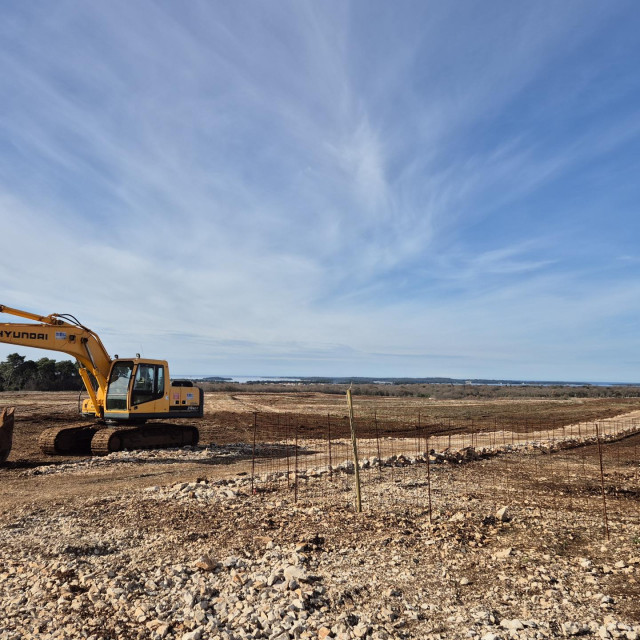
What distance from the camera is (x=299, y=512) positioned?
27.2 feet

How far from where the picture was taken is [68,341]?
14992mm

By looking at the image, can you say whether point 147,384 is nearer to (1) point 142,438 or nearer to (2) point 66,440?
(1) point 142,438

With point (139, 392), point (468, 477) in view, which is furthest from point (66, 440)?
point (468, 477)

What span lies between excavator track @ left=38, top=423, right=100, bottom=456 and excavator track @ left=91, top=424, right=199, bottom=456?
82 cm

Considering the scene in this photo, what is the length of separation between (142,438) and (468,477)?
1021 cm

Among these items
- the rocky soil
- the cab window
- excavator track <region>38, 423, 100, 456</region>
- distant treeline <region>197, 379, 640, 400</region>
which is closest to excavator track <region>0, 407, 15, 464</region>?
excavator track <region>38, 423, 100, 456</region>

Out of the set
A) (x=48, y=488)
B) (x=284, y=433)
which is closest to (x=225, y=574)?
(x=48, y=488)

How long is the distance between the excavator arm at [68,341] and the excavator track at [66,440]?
3.00ft

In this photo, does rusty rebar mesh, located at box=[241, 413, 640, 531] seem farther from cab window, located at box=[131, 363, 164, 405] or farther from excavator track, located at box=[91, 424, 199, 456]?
cab window, located at box=[131, 363, 164, 405]

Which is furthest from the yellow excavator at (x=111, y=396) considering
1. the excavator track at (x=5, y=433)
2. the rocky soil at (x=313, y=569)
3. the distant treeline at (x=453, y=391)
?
the distant treeline at (x=453, y=391)

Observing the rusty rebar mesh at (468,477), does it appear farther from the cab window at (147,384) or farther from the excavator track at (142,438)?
the cab window at (147,384)

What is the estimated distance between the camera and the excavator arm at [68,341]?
45.7ft

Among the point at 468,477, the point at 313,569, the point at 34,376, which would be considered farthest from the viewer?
the point at 34,376

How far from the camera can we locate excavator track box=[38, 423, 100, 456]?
1534 cm
